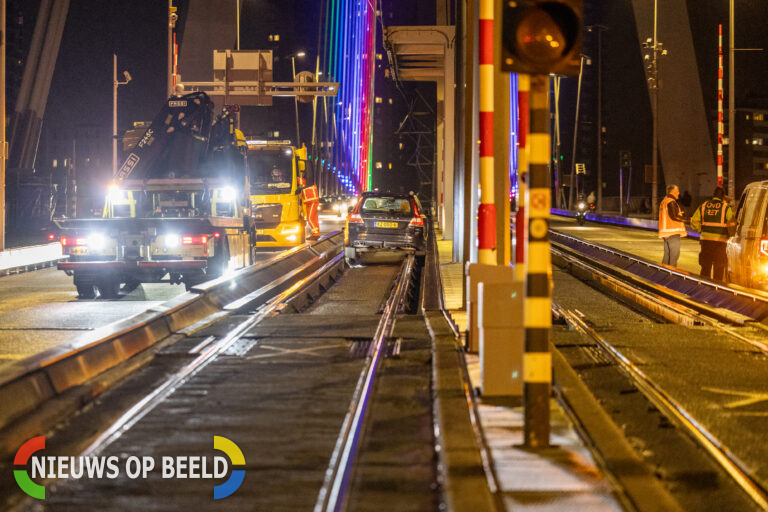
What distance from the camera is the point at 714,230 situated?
1659 centimetres

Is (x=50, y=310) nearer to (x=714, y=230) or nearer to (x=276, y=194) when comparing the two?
(x=714, y=230)

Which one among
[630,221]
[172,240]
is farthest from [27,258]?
[630,221]

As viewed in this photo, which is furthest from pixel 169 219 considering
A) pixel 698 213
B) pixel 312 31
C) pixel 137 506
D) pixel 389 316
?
pixel 312 31

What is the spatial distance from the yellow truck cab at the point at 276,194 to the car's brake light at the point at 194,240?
40.5 ft

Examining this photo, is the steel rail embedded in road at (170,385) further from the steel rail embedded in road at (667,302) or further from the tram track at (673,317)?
the steel rail embedded in road at (667,302)

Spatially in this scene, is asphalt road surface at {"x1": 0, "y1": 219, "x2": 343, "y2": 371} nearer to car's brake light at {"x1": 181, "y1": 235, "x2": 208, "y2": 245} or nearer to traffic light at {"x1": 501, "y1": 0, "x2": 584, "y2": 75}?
car's brake light at {"x1": 181, "y1": 235, "x2": 208, "y2": 245}

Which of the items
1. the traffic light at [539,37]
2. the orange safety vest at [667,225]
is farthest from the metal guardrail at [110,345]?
the orange safety vest at [667,225]

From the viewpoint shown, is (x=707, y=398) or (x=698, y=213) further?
(x=698, y=213)

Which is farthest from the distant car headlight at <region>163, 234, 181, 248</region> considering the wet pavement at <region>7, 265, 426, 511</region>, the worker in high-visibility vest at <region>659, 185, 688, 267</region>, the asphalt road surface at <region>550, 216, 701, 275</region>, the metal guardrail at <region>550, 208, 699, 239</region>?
the metal guardrail at <region>550, 208, 699, 239</region>

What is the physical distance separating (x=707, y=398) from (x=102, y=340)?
5.22 m

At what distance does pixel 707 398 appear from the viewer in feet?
25.4

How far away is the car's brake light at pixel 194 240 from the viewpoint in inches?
617

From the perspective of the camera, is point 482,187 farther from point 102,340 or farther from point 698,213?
point 698,213

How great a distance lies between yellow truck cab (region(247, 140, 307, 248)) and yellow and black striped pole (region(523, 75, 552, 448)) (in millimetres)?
22796
